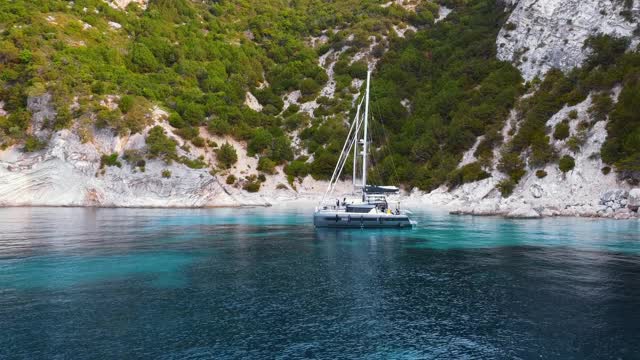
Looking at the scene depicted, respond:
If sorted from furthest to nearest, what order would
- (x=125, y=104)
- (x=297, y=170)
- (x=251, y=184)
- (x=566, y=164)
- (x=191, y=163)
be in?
(x=297, y=170), (x=251, y=184), (x=125, y=104), (x=191, y=163), (x=566, y=164)

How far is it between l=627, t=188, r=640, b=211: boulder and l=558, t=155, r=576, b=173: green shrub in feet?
37.6

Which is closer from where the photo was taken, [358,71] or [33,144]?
[33,144]

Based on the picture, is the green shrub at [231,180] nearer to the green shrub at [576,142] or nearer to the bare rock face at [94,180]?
the bare rock face at [94,180]

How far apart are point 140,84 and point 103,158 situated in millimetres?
21540

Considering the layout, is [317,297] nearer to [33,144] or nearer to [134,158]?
[134,158]

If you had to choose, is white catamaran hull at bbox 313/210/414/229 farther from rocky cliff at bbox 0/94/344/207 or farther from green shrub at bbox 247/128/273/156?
green shrub at bbox 247/128/273/156

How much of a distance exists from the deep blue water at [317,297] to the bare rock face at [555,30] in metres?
58.0

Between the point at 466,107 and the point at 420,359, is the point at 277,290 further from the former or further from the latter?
the point at 466,107

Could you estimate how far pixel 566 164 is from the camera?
6775cm

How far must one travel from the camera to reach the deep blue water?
15.0 meters

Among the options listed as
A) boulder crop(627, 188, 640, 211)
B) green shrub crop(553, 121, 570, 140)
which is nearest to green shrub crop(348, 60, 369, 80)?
green shrub crop(553, 121, 570, 140)

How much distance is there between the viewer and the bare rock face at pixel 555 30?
82.2 meters

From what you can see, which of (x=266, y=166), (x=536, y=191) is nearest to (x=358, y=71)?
(x=266, y=166)

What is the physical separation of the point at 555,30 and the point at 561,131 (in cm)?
2880
